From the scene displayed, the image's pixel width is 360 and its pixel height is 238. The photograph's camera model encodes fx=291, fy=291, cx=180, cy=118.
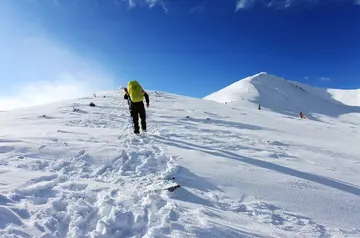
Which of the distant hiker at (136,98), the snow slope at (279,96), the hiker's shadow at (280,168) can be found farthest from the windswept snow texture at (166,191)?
the snow slope at (279,96)

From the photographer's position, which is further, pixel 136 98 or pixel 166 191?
pixel 136 98

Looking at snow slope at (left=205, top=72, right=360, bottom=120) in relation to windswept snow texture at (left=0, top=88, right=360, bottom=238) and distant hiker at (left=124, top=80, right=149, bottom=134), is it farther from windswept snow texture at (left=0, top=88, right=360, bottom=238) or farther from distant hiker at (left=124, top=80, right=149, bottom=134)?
windswept snow texture at (left=0, top=88, right=360, bottom=238)

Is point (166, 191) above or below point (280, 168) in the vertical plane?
below

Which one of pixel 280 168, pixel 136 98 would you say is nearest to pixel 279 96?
pixel 136 98

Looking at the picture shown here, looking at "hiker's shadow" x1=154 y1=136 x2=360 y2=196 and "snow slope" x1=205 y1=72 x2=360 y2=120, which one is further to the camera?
"snow slope" x1=205 y1=72 x2=360 y2=120

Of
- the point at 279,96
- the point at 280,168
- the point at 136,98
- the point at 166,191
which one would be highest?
the point at 279,96

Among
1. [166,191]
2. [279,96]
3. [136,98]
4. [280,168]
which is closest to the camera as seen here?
[166,191]

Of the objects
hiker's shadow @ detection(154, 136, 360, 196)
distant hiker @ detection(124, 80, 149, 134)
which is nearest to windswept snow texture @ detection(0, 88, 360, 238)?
hiker's shadow @ detection(154, 136, 360, 196)

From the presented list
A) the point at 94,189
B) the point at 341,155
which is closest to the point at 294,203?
the point at 94,189

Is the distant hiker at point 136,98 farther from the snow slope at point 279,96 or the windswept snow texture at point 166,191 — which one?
the snow slope at point 279,96

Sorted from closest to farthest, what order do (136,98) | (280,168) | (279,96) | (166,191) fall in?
(166,191) → (280,168) → (136,98) → (279,96)

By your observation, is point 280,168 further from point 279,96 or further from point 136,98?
point 279,96

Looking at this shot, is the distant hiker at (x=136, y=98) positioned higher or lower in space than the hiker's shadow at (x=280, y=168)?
higher

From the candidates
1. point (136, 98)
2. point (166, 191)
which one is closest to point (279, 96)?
point (136, 98)
